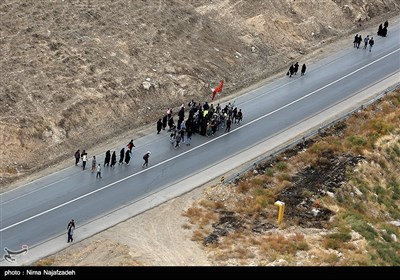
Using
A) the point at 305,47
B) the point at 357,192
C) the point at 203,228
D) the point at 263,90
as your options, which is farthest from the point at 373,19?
the point at 203,228

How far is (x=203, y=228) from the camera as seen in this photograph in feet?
108

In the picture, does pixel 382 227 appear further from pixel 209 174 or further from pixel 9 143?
pixel 9 143

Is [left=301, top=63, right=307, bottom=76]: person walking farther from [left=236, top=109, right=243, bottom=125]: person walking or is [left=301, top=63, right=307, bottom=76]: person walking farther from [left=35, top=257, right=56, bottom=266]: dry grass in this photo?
[left=35, top=257, right=56, bottom=266]: dry grass

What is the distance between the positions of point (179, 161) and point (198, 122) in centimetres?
339

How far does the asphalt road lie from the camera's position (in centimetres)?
3250

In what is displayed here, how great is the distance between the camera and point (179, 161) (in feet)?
126

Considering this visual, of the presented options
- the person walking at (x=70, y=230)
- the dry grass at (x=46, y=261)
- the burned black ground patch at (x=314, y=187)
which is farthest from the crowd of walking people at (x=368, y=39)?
the dry grass at (x=46, y=261)

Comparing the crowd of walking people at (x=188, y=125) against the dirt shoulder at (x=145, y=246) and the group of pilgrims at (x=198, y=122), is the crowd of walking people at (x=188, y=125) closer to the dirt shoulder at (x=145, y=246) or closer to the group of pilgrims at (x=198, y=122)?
the group of pilgrims at (x=198, y=122)

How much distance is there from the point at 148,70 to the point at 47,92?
24.5 feet

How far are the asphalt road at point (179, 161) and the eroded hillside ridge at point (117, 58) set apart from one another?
7.28 ft

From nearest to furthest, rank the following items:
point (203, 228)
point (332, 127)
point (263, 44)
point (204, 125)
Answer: point (203, 228), point (204, 125), point (332, 127), point (263, 44)

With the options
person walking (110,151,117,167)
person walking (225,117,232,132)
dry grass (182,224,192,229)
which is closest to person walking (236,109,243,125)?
person walking (225,117,232,132)

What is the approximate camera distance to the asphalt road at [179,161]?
32500mm

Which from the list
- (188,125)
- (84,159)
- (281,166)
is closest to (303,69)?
(188,125)
